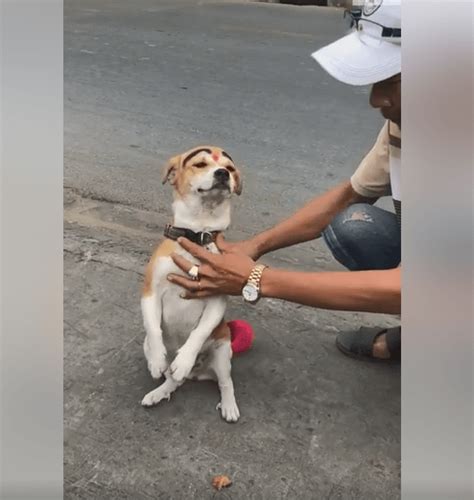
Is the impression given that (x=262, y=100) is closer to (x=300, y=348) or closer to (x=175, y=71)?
(x=175, y=71)

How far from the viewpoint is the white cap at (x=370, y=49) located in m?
1.89

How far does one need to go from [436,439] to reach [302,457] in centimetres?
100

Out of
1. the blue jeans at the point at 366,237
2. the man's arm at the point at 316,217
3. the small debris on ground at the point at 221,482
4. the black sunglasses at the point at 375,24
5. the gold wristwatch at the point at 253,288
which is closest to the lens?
the black sunglasses at the point at 375,24

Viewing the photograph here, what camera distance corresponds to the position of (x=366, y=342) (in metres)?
2.72

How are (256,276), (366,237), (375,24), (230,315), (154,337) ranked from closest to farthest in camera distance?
(375,24) → (256,276) → (154,337) → (366,237) → (230,315)

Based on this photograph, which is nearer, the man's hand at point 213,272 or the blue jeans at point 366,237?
the man's hand at point 213,272

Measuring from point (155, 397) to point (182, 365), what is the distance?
9.4 inches

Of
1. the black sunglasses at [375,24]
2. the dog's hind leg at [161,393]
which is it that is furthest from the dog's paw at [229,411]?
the black sunglasses at [375,24]

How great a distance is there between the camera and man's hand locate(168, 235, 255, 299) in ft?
7.41

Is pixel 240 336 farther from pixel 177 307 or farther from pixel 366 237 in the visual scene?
pixel 366 237

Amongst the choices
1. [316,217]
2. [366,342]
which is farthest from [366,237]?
[366,342]

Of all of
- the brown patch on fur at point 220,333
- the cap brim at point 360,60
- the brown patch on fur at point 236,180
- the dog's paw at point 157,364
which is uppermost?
the cap brim at point 360,60

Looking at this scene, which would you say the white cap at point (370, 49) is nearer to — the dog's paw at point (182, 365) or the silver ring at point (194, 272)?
the silver ring at point (194, 272)

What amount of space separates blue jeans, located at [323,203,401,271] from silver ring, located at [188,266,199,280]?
0.66m
